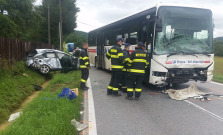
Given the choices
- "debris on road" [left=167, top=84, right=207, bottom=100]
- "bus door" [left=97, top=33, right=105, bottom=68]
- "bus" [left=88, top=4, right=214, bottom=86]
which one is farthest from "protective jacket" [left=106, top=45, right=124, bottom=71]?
"bus door" [left=97, top=33, right=105, bottom=68]

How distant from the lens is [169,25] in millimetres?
6891

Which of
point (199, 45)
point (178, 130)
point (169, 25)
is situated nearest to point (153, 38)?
point (169, 25)

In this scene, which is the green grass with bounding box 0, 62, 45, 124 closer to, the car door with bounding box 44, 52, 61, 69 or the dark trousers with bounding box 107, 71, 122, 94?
the car door with bounding box 44, 52, 61, 69

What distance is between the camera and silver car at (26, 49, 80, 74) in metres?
10.8

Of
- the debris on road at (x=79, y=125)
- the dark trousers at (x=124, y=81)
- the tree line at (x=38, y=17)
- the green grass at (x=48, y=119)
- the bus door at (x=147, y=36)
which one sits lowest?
the debris on road at (x=79, y=125)

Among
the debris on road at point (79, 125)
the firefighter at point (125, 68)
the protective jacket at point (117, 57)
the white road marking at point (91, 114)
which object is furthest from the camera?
the firefighter at point (125, 68)

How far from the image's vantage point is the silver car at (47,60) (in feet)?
35.6

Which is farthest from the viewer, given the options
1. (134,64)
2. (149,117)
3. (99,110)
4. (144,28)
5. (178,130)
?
(144,28)

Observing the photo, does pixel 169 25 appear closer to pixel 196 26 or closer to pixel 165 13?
pixel 165 13

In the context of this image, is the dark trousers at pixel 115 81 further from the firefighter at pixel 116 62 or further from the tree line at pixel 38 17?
the tree line at pixel 38 17

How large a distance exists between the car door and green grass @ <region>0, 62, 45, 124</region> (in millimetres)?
1638

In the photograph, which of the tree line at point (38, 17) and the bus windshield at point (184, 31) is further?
the tree line at point (38, 17)

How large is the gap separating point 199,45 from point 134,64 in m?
2.70

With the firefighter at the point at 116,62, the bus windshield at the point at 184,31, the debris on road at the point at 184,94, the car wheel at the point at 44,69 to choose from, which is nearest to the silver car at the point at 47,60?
the car wheel at the point at 44,69
